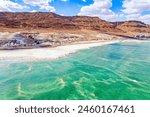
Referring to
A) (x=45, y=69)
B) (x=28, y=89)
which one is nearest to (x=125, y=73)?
(x=45, y=69)

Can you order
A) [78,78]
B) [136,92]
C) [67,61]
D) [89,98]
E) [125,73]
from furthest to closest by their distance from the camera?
[67,61], [125,73], [78,78], [136,92], [89,98]

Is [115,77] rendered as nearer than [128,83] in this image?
No

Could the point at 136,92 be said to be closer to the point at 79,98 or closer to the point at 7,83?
the point at 79,98

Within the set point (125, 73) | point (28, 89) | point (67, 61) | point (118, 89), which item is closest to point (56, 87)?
point (28, 89)

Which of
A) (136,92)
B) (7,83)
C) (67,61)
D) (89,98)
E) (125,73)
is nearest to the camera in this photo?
(89,98)

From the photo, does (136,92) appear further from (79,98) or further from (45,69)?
(45,69)

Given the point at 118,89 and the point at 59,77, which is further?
the point at 59,77
